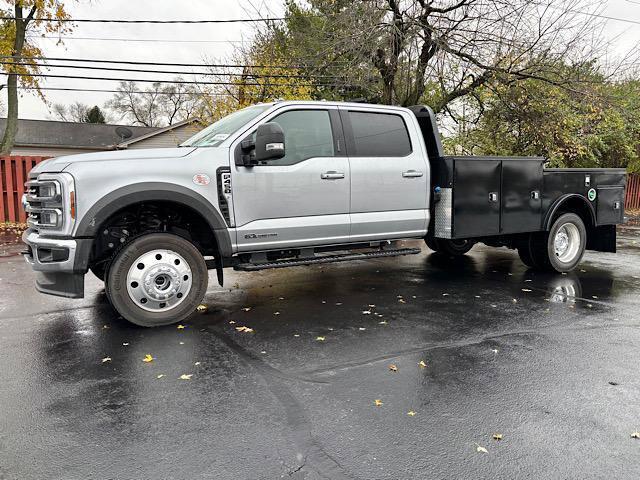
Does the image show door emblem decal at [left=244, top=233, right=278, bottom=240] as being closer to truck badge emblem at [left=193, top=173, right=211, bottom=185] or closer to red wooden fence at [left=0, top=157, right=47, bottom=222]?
truck badge emblem at [left=193, top=173, right=211, bottom=185]

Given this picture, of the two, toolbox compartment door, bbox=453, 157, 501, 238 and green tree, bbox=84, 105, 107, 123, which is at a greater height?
green tree, bbox=84, 105, 107, 123

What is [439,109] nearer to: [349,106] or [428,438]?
[349,106]

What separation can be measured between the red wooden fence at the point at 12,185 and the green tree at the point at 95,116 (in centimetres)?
5152

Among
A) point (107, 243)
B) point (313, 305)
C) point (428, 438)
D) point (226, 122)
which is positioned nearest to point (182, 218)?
point (107, 243)

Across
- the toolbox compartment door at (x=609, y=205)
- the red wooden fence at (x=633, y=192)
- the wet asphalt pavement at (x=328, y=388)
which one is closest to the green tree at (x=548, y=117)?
the red wooden fence at (x=633, y=192)

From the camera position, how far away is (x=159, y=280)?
16.9 ft

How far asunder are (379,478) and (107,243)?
3898mm

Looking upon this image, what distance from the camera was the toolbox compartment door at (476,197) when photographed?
666 cm

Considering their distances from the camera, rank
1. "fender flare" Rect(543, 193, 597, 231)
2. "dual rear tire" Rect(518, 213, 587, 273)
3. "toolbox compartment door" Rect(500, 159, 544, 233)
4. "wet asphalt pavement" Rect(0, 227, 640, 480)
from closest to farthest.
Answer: "wet asphalt pavement" Rect(0, 227, 640, 480) → "toolbox compartment door" Rect(500, 159, 544, 233) → "fender flare" Rect(543, 193, 597, 231) → "dual rear tire" Rect(518, 213, 587, 273)

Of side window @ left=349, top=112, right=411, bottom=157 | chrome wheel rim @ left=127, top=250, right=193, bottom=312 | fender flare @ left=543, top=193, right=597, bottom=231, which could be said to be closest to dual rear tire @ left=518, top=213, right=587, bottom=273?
fender flare @ left=543, top=193, right=597, bottom=231

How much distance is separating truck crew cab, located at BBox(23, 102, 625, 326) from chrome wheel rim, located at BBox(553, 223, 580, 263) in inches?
25.1

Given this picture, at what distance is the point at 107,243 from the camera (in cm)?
537

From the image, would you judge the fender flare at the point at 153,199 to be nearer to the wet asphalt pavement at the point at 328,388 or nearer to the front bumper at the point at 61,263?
the front bumper at the point at 61,263

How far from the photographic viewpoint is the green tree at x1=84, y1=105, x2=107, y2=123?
61875 millimetres
